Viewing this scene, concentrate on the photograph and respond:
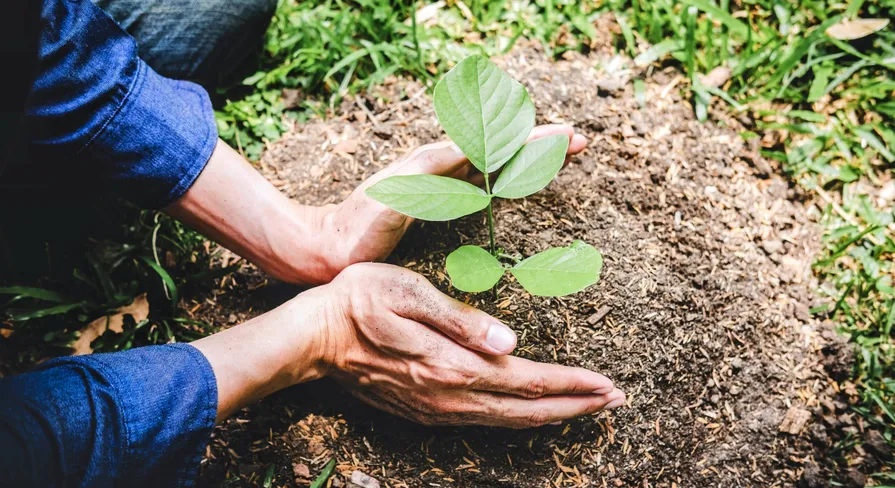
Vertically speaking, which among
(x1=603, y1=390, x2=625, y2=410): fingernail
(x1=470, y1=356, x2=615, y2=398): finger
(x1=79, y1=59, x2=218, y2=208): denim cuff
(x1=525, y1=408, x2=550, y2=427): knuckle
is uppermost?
(x1=79, y1=59, x2=218, y2=208): denim cuff

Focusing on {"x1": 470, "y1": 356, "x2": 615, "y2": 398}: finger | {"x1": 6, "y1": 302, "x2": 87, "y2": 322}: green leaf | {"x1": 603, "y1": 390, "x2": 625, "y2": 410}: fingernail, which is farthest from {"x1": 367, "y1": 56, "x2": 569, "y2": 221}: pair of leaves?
{"x1": 6, "y1": 302, "x2": 87, "y2": 322}: green leaf

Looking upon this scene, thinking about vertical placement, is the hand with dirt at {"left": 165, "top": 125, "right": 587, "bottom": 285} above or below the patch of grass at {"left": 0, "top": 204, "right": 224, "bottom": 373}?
above

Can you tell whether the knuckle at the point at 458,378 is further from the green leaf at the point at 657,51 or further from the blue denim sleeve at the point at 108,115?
the green leaf at the point at 657,51

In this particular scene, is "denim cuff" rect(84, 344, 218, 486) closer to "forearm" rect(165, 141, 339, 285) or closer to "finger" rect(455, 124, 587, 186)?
"forearm" rect(165, 141, 339, 285)

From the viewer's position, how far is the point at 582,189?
1.52m

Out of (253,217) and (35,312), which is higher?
(253,217)

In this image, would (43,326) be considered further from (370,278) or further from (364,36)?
(364,36)

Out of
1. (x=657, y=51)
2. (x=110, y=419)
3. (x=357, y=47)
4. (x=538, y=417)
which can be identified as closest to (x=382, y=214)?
(x=538, y=417)

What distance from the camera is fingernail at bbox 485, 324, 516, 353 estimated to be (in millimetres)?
1212

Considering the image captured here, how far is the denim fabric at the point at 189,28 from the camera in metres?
1.63

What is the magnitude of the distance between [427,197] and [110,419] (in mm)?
693

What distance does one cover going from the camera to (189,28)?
168cm

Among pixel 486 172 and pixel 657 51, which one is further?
pixel 657 51

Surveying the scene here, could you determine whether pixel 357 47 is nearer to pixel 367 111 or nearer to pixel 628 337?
pixel 367 111
